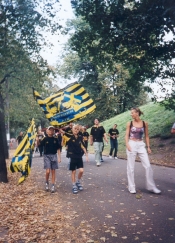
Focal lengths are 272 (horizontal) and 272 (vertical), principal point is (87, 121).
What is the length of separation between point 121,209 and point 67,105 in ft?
11.9

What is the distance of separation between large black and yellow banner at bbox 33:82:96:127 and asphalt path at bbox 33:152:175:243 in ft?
7.24

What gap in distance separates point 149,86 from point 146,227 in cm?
1112

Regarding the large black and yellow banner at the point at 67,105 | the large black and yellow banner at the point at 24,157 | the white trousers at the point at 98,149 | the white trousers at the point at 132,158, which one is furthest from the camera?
the white trousers at the point at 98,149

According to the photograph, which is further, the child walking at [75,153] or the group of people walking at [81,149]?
the child walking at [75,153]

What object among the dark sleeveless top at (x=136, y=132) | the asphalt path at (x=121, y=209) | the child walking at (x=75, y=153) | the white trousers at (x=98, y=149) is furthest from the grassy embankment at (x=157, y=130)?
the dark sleeveless top at (x=136, y=132)

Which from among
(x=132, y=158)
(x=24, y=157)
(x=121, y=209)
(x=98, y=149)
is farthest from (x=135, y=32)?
(x=121, y=209)

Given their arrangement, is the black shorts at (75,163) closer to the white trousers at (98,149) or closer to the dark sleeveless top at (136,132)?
the dark sleeveless top at (136,132)

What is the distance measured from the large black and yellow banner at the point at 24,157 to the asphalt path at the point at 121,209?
3.89ft

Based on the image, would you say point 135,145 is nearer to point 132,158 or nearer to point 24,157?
point 132,158

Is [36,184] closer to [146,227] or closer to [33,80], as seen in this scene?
[146,227]

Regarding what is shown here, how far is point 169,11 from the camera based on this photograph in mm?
10422

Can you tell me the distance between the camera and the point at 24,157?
8.05m

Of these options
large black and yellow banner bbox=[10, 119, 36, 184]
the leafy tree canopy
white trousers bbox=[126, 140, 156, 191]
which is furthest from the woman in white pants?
the leafy tree canopy

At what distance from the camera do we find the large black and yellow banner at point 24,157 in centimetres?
785
